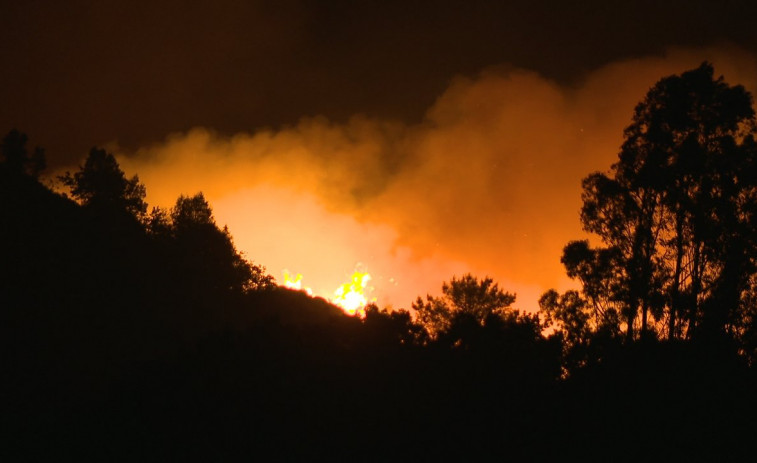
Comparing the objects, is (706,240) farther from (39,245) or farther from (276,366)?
(39,245)

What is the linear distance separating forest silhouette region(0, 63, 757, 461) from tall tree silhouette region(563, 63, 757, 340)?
0.21 ft

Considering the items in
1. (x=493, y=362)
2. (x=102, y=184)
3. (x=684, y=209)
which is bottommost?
(x=493, y=362)

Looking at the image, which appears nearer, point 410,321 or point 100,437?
point 100,437

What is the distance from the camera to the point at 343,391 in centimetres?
1275

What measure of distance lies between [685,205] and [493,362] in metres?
12.4

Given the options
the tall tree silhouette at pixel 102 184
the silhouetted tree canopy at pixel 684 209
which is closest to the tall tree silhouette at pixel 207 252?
the tall tree silhouette at pixel 102 184

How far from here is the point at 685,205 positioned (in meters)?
20.1

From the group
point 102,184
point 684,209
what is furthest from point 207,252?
point 684,209

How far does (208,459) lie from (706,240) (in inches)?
768

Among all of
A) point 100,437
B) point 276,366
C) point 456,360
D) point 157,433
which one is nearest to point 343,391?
point 276,366

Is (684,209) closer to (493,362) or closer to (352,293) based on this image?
(493,362)

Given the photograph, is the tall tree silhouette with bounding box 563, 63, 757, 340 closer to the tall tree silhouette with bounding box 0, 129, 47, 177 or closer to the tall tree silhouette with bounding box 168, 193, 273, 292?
the tall tree silhouette with bounding box 168, 193, 273, 292

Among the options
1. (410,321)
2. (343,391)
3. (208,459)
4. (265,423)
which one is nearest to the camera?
(208,459)

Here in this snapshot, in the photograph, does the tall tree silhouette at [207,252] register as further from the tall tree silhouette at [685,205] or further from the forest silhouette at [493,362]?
the tall tree silhouette at [685,205]
